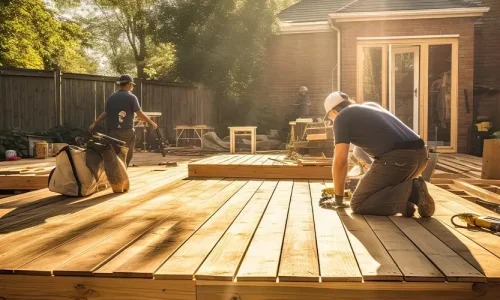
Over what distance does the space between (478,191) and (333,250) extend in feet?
12.2

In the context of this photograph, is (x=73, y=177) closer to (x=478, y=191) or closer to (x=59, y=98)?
(x=478, y=191)

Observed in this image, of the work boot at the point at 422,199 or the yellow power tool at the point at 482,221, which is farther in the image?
the work boot at the point at 422,199

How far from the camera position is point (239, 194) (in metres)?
5.37

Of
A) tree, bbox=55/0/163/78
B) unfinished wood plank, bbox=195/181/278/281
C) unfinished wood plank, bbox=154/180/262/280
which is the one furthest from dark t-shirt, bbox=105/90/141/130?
tree, bbox=55/0/163/78

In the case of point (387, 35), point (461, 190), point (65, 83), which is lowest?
point (461, 190)

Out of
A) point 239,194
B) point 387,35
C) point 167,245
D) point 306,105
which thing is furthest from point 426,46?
point 167,245

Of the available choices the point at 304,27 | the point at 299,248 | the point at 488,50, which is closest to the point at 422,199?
the point at 299,248

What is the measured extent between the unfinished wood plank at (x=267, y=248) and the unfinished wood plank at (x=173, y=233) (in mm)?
445

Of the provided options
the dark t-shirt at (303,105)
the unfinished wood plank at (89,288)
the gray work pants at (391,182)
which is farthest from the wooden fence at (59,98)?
the unfinished wood plank at (89,288)

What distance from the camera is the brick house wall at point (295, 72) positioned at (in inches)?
661

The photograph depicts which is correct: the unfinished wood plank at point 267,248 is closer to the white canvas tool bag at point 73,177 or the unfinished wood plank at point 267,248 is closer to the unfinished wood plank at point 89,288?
the unfinished wood plank at point 89,288

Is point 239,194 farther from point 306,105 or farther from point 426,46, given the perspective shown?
point 306,105

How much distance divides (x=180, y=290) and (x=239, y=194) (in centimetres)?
306

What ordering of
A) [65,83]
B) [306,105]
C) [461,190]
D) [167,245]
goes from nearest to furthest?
[167,245] < [461,190] < [65,83] < [306,105]
